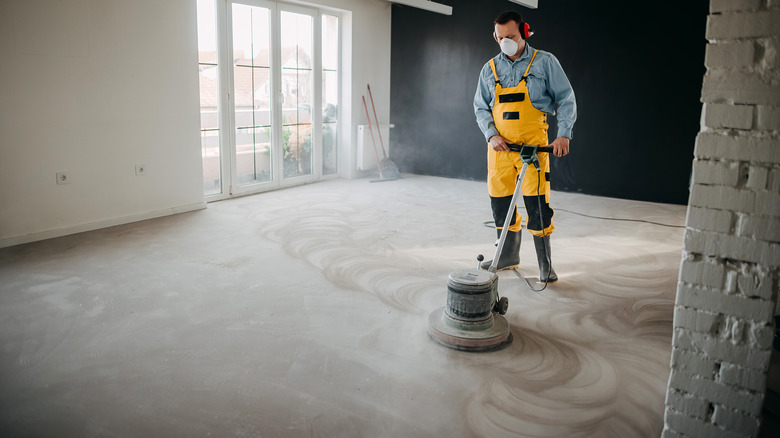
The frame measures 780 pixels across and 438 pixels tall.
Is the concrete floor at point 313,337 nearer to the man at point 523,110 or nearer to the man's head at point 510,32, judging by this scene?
the man at point 523,110

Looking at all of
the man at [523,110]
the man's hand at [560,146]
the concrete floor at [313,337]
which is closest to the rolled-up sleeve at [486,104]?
the man at [523,110]

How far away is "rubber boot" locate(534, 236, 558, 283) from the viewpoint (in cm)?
366

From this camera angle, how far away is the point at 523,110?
350 centimetres

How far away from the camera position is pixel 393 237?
4770 mm

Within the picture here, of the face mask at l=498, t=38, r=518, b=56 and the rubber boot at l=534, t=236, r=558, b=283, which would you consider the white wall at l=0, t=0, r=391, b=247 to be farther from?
the rubber boot at l=534, t=236, r=558, b=283

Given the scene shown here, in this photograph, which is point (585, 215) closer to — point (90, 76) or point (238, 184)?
point (238, 184)

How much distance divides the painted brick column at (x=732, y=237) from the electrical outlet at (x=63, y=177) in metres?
4.34

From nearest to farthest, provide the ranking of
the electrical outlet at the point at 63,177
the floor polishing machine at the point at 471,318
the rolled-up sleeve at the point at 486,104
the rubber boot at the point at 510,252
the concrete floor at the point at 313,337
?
the concrete floor at the point at 313,337 < the floor polishing machine at the point at 471,318 < the rolled-up sleeve at the point at 486,104 < the rubber boot at the point at 510,252 < the electrical outlet at the point at 63,177

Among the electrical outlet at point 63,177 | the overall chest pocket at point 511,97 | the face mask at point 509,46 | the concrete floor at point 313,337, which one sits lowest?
the concrete floor at point 313,337

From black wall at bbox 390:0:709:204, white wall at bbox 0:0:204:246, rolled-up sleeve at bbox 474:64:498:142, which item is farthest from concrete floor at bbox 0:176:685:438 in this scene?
black wall at bbox 390:0:709:204

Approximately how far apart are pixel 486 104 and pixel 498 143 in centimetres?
34

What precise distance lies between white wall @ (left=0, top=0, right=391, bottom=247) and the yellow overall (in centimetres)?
302

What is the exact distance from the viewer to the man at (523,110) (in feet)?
11.3

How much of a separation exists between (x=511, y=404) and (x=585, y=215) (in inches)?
150
